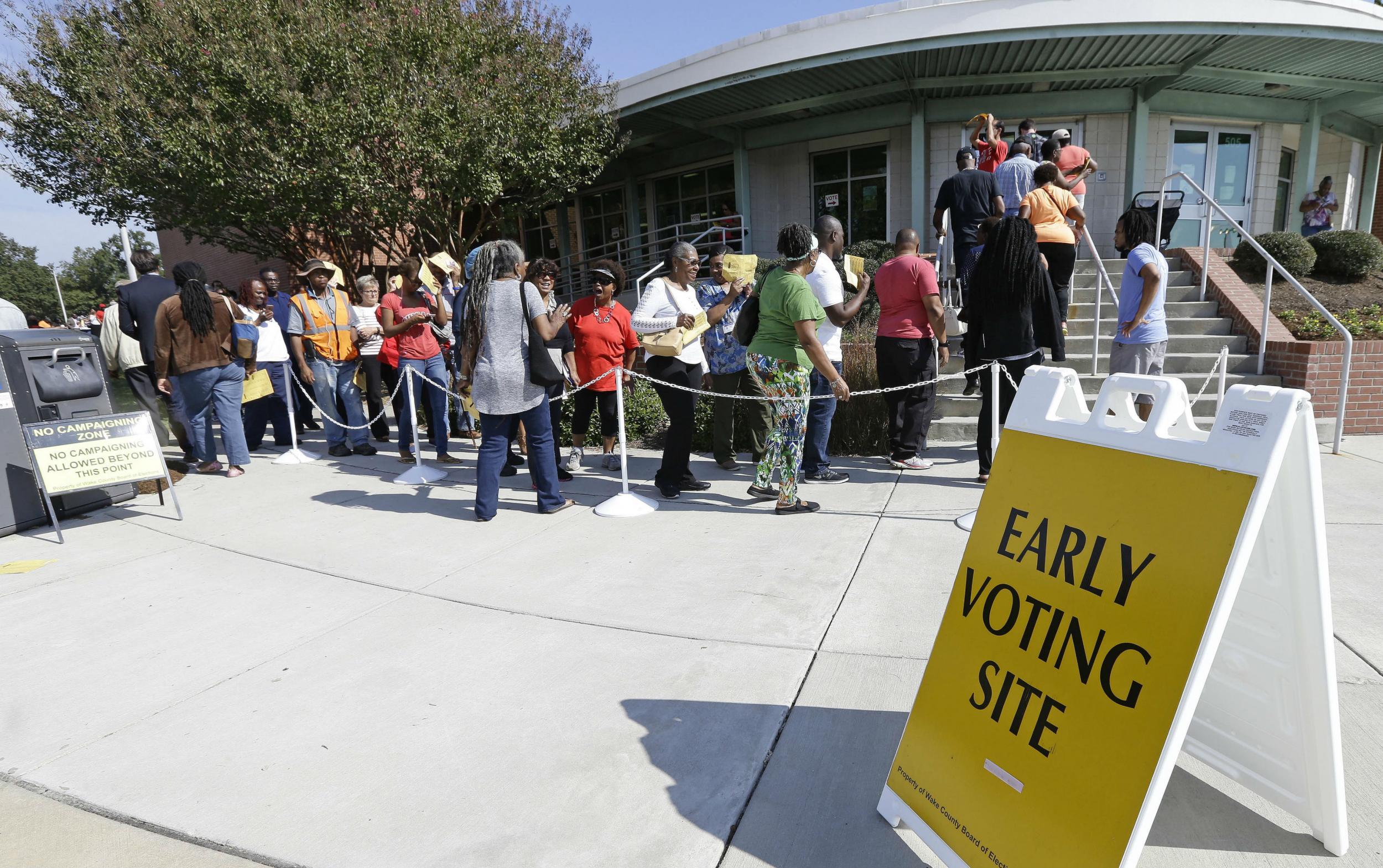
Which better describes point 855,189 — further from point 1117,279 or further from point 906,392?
point 906,392

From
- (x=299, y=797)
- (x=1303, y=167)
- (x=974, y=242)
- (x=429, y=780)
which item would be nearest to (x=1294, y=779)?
(x=429, y=780)

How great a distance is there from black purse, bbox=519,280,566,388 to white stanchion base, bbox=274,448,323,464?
3935mm

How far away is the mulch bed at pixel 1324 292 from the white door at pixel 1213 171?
3.67m

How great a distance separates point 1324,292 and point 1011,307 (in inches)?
323

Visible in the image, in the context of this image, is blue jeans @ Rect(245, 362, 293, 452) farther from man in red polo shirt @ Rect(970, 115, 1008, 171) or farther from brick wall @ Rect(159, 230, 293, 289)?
brick wall @ Rect(159, 230, 293, 289)

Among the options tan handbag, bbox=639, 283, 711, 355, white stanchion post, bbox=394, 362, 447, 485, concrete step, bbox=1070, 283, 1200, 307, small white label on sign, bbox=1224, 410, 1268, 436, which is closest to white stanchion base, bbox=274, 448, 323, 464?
white stanchion post, bbox=394, 362, 447, 485

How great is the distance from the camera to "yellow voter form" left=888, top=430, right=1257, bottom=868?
62.8 inches

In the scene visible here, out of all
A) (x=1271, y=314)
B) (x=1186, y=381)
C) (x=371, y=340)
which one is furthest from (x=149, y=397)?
(x=1271, y=314)

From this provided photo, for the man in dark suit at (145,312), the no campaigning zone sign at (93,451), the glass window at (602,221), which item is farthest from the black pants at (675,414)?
the glass window at (602,221)

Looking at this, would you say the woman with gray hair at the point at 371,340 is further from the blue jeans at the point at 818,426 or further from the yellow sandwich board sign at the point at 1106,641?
the yellow sandwich board sign at the point at 1106,641

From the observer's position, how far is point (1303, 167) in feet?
49.1

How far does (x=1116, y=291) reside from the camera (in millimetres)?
9953

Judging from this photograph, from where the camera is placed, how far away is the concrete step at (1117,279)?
31.3 feet

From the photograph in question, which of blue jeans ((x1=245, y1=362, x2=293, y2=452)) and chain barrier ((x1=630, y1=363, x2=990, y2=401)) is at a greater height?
chain barrier ((x1=630, y1=363, x2=990, y2=401))
